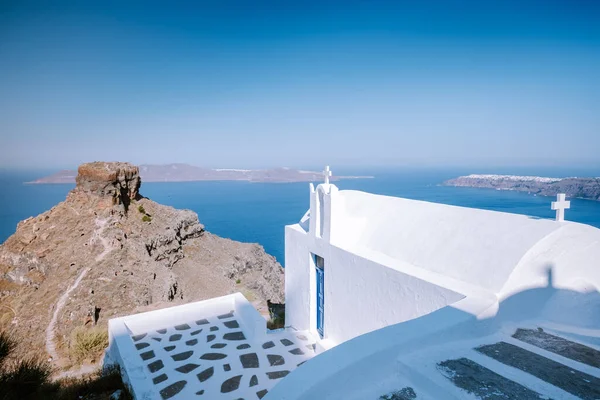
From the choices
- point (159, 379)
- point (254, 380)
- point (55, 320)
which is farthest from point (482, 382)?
point (55, 320)

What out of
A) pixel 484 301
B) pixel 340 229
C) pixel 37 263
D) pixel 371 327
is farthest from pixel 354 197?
pixel 37 263

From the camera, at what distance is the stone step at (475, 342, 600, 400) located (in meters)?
2.03

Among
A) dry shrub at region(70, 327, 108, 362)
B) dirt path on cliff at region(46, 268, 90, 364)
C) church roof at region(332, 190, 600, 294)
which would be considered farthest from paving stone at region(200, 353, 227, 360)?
dirt path on cliff at region(46, 268, 90, 364)

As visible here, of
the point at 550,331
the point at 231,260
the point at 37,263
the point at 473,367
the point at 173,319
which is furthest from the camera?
the point at 231,260

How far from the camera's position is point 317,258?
6770mm

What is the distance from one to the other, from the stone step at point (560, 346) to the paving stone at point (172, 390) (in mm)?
3930

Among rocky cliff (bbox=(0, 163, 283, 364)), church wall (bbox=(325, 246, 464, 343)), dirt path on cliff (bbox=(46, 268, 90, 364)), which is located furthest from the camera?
rocky cliff (bbox=(0, 163, 283, 364))

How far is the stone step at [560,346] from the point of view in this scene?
2533mm

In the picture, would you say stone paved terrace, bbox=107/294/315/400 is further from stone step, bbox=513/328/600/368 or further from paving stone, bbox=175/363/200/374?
stone step, bbox=513/328/600/368

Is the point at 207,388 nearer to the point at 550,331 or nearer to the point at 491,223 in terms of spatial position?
the point at 550,331

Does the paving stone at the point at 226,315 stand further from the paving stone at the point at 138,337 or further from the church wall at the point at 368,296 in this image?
the church wall at the point at 368,296

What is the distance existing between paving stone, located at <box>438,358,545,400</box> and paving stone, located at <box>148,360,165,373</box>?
14.1 feet

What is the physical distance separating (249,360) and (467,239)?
352cm

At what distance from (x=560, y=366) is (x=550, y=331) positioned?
0.93m
